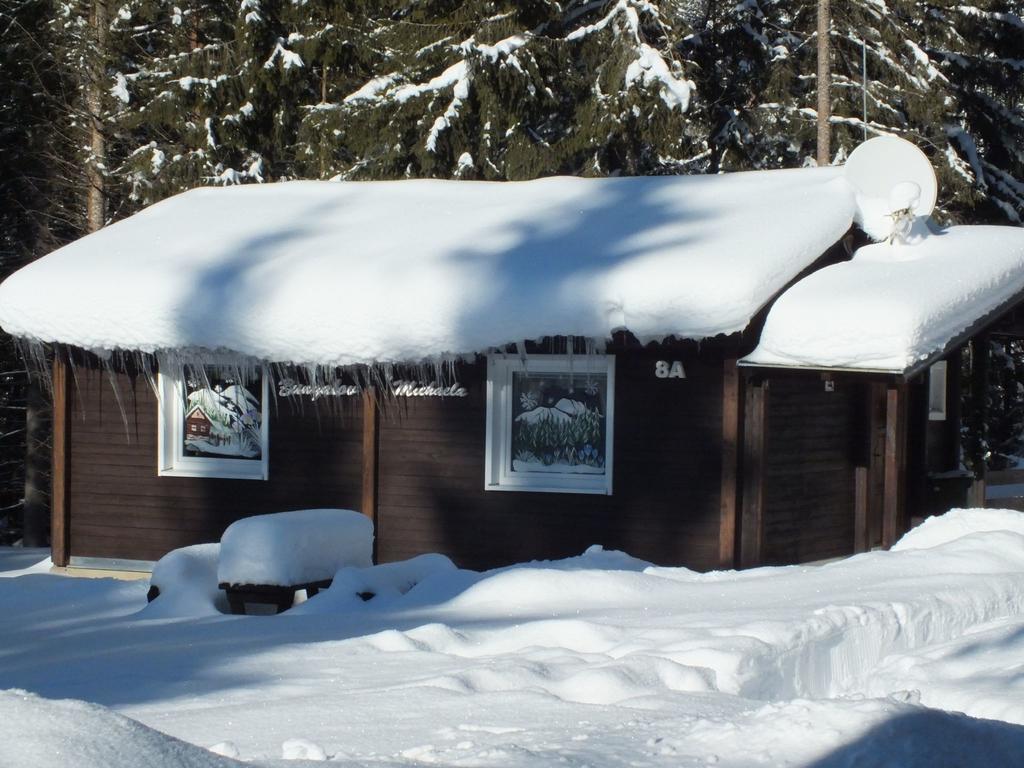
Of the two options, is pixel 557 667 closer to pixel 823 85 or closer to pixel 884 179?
pixel 884 179

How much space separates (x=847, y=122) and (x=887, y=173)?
10.1 metres

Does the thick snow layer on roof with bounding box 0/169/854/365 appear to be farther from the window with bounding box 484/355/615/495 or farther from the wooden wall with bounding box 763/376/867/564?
the wooden wall with bounding box 763/376/867/564

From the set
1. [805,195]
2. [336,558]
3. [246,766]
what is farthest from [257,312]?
[246,766]

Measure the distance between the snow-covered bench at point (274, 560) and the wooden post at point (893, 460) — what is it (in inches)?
206

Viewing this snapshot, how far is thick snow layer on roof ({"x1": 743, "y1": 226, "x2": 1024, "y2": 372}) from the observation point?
34.9 ft

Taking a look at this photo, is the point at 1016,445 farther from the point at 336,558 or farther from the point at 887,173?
the point at 336,558

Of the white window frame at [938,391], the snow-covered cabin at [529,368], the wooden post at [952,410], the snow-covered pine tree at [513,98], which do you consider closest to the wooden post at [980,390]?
the wooden post at [952,410]

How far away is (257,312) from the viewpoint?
1226cm

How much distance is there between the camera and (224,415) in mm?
13297

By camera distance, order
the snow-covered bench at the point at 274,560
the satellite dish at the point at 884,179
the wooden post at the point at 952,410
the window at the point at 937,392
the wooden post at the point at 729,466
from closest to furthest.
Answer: the snow-covered bench at the point at 274,560, the wooden post at the point at 729,466, the satellite dish at the point at 884,179, the window at the point at 937,392, the wooden post at the point at 952,410

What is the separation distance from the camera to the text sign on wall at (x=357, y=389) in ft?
41.1

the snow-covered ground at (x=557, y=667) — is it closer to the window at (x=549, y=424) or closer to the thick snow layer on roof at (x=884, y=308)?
the thick snow layer on roof at (x=884, y=308)

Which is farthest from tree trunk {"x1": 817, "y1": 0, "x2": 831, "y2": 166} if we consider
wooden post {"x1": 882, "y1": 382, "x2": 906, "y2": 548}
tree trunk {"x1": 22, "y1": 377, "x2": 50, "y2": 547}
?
tree trunk {"x1": 22, "y1": 377, "x2": 50, "y2": 547}

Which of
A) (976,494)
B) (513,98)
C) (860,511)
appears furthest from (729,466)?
(513,98)
